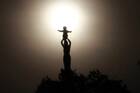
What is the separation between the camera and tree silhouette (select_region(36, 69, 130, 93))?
1481 millimetres

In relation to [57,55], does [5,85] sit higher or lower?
lower

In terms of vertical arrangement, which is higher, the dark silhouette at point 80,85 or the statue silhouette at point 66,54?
the statue silhouette at point 66,54

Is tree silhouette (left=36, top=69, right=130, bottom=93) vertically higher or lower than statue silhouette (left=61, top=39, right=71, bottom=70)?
lower

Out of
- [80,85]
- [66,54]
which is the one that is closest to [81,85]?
[80,85]

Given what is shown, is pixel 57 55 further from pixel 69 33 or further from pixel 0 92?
pixel 0 92

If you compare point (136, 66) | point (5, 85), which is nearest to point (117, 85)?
point (136, 66)

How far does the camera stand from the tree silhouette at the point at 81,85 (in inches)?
58.3

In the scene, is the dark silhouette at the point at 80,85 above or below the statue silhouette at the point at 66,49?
below

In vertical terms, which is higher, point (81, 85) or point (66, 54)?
point (66, 54)

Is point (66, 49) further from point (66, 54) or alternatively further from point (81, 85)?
point (81, 85)

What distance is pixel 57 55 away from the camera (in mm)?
1729

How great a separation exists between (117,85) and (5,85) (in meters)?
0.56

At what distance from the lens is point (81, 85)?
4.92 feet

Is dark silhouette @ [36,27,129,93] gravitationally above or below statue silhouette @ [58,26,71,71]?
below
